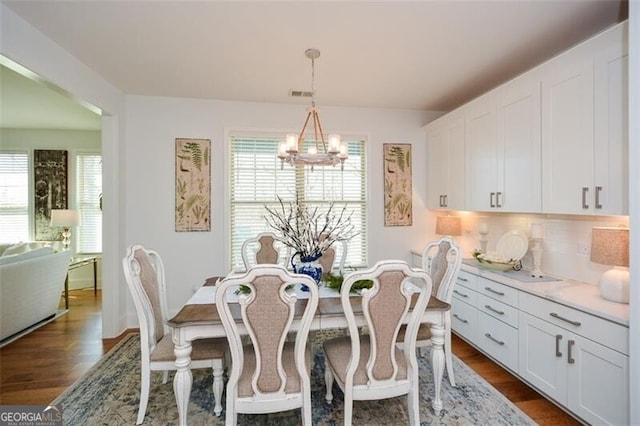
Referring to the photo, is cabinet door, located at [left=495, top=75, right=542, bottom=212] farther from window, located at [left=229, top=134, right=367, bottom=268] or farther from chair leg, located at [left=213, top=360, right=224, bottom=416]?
chair leg, located at [left=213, top=360, right=224, bottom=416]

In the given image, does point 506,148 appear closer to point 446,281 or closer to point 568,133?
point 568,133

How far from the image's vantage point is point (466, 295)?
118 inches

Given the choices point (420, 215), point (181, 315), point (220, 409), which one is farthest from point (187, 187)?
point (420, 215)

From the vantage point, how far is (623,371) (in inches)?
65.3

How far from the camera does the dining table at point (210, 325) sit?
1.75 meters

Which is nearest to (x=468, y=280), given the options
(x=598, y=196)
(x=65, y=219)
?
(x=598, y=196)

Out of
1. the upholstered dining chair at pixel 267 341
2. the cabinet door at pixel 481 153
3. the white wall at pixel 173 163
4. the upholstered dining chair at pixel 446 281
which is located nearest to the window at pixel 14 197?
the white wall at pixel 173 163

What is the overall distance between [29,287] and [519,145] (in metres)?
5.20

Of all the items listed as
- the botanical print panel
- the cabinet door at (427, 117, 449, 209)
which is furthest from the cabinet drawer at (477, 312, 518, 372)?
the botanical print panel

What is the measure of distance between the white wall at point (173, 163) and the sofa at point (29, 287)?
972mm

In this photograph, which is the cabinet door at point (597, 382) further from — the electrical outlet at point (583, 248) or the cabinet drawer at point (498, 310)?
the electrical outlet at point (583, 248)

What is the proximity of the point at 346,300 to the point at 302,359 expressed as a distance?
0.42m

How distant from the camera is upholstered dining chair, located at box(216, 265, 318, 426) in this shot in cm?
153

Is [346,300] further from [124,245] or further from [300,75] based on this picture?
[124,245]
